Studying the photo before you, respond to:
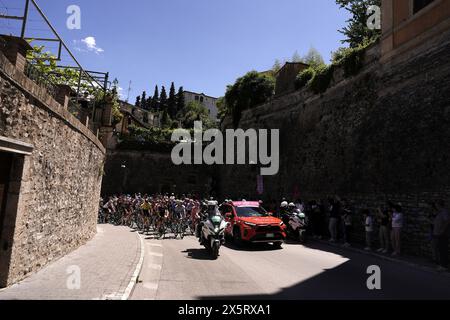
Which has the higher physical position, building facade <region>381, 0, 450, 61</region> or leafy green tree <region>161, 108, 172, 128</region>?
A: leafy green tree <region>161, 108, 172, 128</region>

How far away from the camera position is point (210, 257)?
10992mm

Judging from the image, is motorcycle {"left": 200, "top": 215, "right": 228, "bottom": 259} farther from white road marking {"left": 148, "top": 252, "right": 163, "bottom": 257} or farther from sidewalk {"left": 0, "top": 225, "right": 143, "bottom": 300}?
sidewalk {"left": 0, "top": 225, "right": 143, "bottom": 300}

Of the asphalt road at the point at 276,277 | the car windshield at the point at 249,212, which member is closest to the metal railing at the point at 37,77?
the asphalt road at the point at 276,277

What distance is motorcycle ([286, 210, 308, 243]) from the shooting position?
48.7 ft

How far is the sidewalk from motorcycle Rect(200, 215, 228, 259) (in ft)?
7.41

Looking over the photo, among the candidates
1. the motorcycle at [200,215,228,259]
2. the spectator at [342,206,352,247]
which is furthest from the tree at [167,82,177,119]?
the motorcycle at [200,215,228,259]

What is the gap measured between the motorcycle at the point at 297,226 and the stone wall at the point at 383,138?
2.96 metres

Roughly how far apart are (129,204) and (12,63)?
17793 mm

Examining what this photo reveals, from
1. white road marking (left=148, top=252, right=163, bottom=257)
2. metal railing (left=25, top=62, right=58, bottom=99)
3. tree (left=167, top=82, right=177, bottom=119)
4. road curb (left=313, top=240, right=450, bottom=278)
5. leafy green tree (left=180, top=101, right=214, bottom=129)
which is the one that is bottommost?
white road marking (left=148, top=252, right=163, bottom=257)

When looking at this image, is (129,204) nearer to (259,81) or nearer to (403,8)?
(259,81)

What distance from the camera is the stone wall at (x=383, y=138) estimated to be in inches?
495

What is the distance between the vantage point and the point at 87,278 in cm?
727

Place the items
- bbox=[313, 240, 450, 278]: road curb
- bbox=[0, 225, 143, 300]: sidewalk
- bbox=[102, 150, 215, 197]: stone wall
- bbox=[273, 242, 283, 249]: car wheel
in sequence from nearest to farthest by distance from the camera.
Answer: bbox=[0, 225, 143, 300]: sidewalk → bbox=[313, 240, 450, 278]: road curb → bbox=[273, 242, 283, 249]: car wheel → bbox=[102, 150, 215, 197]: stone wall
